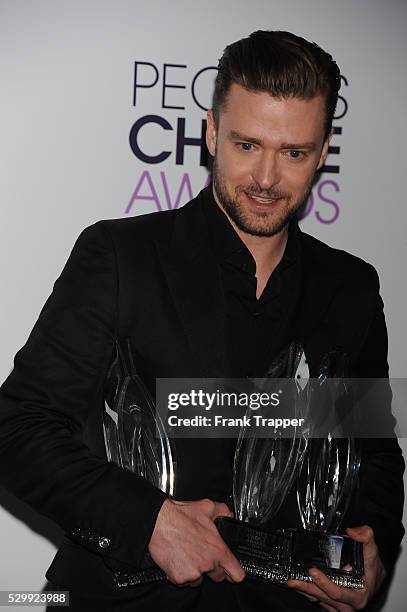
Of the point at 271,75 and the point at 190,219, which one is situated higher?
the point at 271,75

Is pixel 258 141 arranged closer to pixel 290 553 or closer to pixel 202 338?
pixel 202 338

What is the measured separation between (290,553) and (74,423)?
44 cm

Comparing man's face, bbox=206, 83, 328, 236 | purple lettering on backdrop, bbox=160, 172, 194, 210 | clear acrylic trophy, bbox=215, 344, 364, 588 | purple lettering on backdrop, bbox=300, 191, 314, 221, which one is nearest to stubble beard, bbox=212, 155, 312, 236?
man's face, bbox=206, 83, 328, 236

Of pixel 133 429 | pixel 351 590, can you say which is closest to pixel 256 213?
pixel 133 429

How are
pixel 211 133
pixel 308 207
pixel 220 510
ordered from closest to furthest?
1. pixel 220 510
2. pixel 211 133
3. pixel 308 207

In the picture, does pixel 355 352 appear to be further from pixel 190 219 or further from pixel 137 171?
pixel 137 171

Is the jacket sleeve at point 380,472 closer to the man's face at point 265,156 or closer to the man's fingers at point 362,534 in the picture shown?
the man's fingers at point 362,534

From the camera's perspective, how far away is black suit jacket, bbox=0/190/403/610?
4.83 ft

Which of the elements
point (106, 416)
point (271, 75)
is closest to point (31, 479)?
point (106, 416)

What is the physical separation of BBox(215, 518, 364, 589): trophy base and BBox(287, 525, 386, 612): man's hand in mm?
15

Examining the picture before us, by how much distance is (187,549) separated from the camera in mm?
1420

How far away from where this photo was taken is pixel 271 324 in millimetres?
1703

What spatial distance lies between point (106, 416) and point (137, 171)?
0.70m

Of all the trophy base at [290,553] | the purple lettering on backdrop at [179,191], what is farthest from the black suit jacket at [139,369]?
the purple lettering on backdrop at [179,191]
